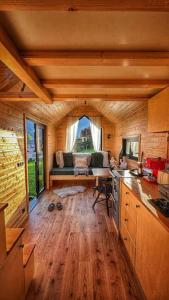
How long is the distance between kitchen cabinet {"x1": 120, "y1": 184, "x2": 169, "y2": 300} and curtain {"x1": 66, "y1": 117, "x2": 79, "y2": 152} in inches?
167

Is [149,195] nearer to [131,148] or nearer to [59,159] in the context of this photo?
[131,148]

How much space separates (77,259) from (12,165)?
61.4 inches

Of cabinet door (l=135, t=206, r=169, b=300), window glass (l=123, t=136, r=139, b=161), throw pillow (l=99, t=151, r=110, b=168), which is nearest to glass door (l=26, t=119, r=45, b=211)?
throw pillow (l=99, t=151, r=110, b=168)

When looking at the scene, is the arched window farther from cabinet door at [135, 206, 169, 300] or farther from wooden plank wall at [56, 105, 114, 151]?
cabinet door at [135, 206, 169, 300]

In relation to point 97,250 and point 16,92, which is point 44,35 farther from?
point 97,250

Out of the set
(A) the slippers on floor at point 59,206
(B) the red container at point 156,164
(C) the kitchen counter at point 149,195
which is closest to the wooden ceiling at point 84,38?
(B) the red container at point 156,164

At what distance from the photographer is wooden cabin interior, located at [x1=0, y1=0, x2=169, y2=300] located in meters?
0.94

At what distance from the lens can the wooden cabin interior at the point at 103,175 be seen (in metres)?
0.94

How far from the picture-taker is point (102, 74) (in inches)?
65.9

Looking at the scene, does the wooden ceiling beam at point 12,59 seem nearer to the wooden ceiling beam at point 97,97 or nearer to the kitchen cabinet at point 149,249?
→ the wooden ceiling beam at point 97,97

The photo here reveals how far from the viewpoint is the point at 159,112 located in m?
1.85

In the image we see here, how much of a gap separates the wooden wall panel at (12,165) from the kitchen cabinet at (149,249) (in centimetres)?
166

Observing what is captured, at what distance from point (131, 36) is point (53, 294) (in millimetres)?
2296

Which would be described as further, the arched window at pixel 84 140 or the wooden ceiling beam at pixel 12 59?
the arched window at pixel 84 140
